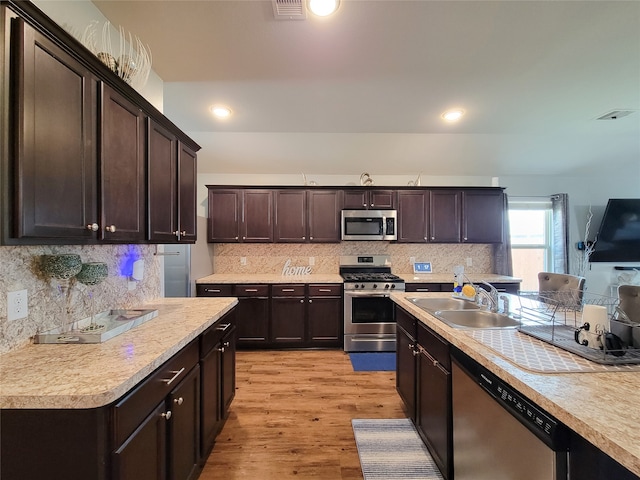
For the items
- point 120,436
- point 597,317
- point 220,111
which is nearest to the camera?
point 120,436

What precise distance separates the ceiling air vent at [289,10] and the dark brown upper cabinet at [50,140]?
1132 millimetres

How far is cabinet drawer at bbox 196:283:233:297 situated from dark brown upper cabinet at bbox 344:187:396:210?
2004mm

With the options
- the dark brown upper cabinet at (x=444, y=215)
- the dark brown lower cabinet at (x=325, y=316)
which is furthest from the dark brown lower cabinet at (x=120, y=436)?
the dark brown upper cabinet at (x=444, y=215)

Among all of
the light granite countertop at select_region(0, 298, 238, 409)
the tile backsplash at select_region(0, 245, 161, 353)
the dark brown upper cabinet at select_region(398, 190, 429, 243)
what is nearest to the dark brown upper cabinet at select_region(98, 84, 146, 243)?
the tile backsplash at select_region(0, 245, 161, 353)

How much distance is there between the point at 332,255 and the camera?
4309mm

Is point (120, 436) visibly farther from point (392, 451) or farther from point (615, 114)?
point (615, 114)

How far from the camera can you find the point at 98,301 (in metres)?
1.68

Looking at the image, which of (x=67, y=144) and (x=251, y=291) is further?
(x=251, y=291)

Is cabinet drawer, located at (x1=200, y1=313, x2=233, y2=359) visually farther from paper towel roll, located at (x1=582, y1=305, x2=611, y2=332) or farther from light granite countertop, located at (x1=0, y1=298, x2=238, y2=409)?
paper towel roll, located at (x1=582, y1=305, x2=611, y2=332)

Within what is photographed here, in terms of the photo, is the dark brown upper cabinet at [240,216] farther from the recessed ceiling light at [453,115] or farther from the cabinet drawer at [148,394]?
the cabinet drawer at [148,394]

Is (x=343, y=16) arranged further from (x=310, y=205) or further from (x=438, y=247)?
(x=438, y=247)

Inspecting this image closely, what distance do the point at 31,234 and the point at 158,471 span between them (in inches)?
43.1

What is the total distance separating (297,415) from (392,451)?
0.80 m

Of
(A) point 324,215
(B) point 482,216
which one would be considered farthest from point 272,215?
(B) point 482,216
